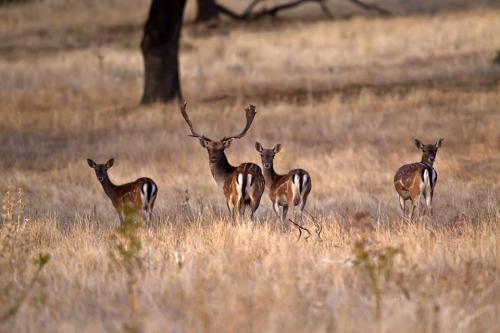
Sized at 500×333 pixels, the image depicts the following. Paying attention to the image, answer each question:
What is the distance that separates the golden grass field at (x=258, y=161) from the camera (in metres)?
7.13

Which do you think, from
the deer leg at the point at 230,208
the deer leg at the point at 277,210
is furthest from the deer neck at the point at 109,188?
the deer leg at the point at 277,210

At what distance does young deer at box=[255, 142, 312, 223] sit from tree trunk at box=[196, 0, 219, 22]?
98.7 ft

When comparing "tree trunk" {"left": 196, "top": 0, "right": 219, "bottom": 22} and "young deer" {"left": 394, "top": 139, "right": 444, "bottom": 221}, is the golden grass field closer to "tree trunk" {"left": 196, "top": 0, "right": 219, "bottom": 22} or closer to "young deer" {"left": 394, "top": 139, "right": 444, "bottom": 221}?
"young deer" {"left": 394, "top": 139, "right": 444, "bottom": 221}

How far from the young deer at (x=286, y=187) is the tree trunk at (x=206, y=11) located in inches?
1184

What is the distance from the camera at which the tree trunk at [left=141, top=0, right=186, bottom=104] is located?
81.1 ft

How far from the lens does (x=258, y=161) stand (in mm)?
18203

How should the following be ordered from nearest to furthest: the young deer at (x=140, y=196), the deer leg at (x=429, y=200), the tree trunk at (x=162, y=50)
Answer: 1. the young deer at (x=140, y=196)
2. the deer leg at (x=429, y=200)
3. the tree trunk at (x=162, y=50)

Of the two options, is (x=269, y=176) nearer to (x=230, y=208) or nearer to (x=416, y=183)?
(x=230, y=208)

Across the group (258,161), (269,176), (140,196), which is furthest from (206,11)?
(140,196)

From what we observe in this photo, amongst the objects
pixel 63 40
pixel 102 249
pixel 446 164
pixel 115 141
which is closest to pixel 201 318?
pixel 102 249

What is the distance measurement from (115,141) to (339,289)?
13468 millimetres

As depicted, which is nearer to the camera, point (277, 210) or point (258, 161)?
point (277, 210)

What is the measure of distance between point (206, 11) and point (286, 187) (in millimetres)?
31180

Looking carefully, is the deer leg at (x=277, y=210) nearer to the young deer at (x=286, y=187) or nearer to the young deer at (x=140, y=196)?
the young deer at (x=286, y=187)
